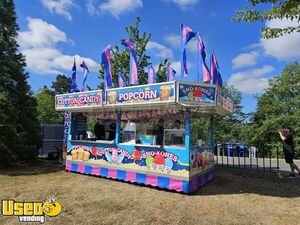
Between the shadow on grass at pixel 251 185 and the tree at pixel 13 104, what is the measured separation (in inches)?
353

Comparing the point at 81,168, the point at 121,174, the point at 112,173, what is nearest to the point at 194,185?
the point at 121,174

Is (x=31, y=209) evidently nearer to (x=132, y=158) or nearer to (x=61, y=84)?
(x=132, y=158)

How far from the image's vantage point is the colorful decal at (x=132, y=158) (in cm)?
794

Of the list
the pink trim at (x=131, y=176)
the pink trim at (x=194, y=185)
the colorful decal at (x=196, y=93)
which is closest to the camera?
the colorful decal at (x=196, y=93)

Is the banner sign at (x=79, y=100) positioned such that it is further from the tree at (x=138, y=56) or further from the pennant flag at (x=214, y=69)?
the tree at (x=138, y=56)

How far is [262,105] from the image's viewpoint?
89.3 feet

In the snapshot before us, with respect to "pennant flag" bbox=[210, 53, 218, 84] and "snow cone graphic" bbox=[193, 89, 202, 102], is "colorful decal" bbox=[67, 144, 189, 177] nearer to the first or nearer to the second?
"snow cone graphic" bbox=[193, 89, 202, 102]

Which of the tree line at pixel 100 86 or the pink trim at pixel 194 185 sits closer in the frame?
the pink trim at pixel 194 185

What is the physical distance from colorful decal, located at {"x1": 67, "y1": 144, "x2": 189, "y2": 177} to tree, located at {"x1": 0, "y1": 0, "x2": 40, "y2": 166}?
134 inches

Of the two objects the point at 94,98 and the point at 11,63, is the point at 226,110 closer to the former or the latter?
the point at 94,98

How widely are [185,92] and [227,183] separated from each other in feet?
12.9

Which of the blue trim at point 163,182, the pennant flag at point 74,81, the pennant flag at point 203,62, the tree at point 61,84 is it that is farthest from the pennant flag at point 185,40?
the tree at point 61,84

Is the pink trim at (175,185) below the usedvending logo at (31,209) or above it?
above

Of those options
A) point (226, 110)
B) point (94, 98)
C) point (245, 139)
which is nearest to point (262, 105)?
point (245, 139)
